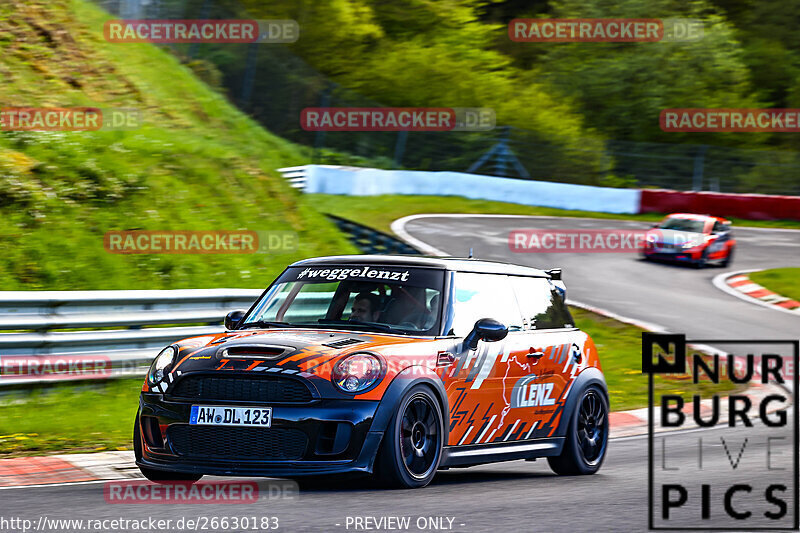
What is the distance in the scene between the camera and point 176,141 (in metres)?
17.5

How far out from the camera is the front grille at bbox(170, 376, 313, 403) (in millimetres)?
6676

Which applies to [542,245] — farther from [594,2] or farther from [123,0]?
[594,2]

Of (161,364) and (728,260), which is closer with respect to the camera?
(161,364)

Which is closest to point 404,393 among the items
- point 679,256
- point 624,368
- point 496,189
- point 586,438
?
point 586,438

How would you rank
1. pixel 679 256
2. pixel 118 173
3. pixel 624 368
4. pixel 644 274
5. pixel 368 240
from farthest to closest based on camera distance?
pixel 679 256
pixel 644 274
pixel 368 240
pixel 624 368
pixel 118 173

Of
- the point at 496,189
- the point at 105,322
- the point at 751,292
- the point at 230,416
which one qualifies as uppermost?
the point at 496,189

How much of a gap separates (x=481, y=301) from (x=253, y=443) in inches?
86.3

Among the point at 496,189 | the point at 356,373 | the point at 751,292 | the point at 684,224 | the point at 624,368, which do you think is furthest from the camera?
the point at 496,189

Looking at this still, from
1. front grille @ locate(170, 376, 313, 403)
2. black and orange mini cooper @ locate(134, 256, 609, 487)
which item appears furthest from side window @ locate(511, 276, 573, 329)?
front grille @ locate(170, 376, 313, 403)

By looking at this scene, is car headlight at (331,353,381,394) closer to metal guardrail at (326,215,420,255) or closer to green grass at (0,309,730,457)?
green grass at (0,309,730,457)

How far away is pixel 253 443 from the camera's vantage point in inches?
262

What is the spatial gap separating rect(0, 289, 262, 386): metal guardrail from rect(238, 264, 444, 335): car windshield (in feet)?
9.36

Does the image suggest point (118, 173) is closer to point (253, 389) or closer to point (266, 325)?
point (266, 325)

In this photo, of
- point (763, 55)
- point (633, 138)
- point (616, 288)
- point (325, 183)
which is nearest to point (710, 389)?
point (616, 288)
